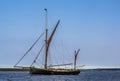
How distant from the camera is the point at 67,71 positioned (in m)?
132

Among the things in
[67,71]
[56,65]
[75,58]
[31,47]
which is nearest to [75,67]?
[75,58]

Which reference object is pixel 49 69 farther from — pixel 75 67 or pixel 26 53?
pixel 75 67

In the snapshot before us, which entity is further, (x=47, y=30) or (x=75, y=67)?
(x=75, y=67)

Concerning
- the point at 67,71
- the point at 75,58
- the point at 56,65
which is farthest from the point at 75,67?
the point at 56,65

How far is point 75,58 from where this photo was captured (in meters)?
147

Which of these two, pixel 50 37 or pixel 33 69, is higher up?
pixel 50 37

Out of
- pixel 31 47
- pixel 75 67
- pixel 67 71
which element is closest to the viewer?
pixel 31 47

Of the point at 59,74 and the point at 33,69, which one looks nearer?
the point at 33,69

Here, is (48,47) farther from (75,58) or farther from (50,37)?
(75,58)

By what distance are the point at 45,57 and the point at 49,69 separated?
4805 mm

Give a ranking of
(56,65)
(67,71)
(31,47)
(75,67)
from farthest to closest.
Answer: (75,67), (67,71), (56,65), (31,47)

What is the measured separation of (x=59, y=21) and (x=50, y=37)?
7.36 m

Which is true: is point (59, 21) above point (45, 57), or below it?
above

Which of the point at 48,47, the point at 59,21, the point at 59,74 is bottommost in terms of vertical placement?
the point at 59,74
